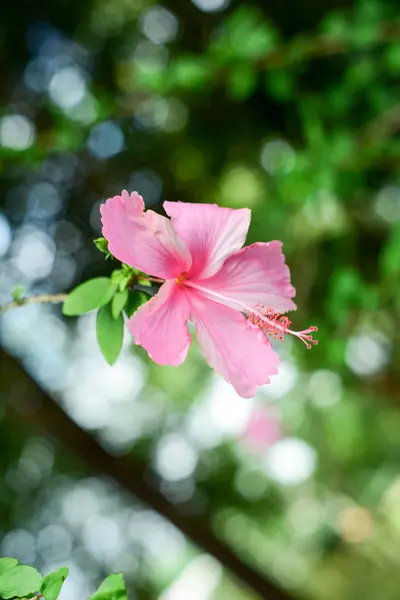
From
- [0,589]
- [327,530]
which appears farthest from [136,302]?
[327,530]

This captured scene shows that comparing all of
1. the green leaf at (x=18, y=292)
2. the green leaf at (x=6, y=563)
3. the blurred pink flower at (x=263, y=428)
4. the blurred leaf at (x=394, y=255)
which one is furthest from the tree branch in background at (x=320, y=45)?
the blurred pink flower at (x=263, y=428)

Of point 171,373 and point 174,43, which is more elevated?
point 174,43

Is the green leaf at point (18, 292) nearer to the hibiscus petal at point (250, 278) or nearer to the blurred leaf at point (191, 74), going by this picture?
the hibiscus petal at point (250, 278)

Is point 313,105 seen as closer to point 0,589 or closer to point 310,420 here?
point 0,589

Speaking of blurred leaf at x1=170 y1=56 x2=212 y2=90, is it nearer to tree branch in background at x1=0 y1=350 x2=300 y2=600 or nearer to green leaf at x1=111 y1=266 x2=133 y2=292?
green leaf at x1=111 y1=266 x2=133 y2=292

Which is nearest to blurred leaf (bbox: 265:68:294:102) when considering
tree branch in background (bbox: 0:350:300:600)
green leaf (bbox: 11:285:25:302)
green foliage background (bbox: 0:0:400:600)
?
green foliage background (bbox: 0:0:400:600)

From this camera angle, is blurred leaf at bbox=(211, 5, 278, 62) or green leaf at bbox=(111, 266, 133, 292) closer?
green leaf at bbox=(111, 266, 133, 292)

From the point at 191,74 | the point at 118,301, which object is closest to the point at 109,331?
the point at 118,301
